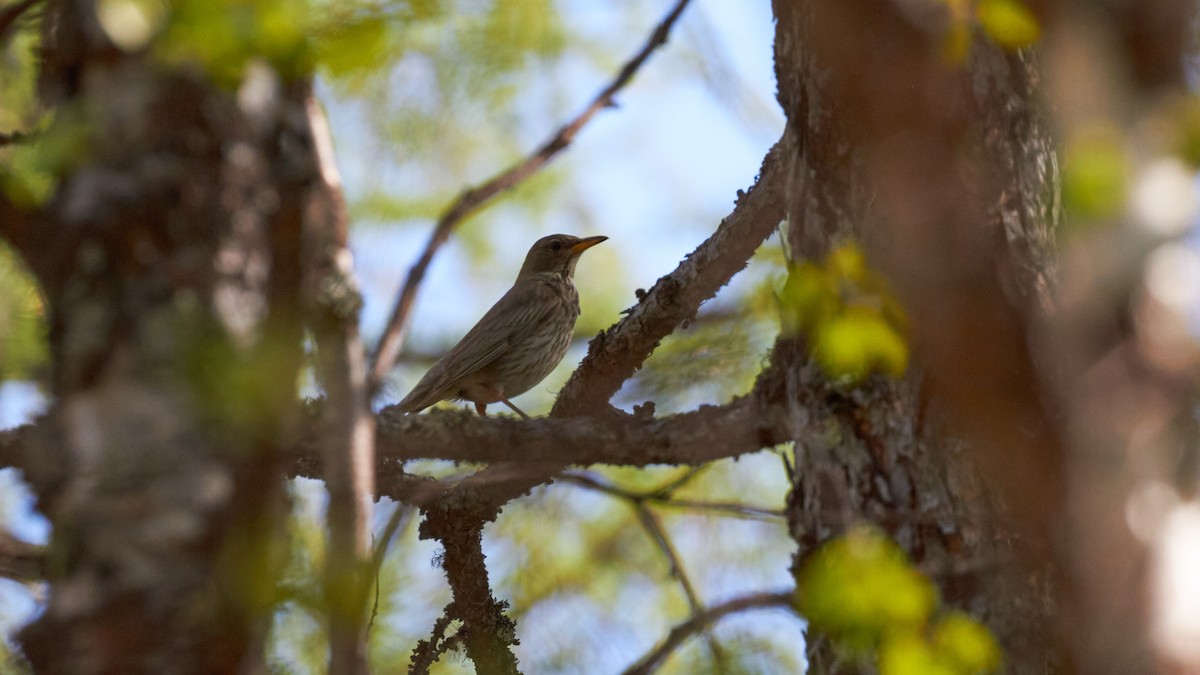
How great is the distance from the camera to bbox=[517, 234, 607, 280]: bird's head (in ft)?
26.6

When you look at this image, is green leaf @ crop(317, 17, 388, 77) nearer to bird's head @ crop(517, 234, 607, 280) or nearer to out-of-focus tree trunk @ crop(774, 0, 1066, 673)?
out-of-focus tree trunk @ crop(774, 0, 1066, 673)

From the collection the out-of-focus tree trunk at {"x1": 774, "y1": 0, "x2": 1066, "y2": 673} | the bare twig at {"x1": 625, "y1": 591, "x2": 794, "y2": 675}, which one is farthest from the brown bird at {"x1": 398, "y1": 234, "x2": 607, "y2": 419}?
the bare twig at {"x1": 625, "y1": 591, "x2": 794, "y2": 675}

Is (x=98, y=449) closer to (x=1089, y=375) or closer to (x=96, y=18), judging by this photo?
(x=96, y=18)

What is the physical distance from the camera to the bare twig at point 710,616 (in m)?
2.13

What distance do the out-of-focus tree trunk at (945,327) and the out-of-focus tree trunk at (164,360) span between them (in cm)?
126

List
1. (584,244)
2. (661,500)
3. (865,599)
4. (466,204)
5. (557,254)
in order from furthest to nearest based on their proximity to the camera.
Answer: (557,254), (584,244), (661,500), (466,204), (865,599)

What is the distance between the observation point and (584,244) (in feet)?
26.2

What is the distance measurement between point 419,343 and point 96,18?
5602 mm

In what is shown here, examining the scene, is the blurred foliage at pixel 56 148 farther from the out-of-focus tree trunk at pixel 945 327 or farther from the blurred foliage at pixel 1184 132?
the blurred foliage at pixel 1184 132

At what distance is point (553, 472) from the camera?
9.60 feet

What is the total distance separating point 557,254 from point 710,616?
20.3 ft

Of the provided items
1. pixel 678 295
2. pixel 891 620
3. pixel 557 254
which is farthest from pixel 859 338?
pixel 557 254


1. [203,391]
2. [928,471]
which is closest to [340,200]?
[203,391]

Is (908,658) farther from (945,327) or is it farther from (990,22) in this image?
(990,22)
